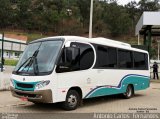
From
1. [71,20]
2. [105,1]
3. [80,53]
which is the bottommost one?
[80,53]

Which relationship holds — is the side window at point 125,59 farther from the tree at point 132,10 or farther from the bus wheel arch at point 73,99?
the tree at point 132,10

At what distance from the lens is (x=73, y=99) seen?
1277cm

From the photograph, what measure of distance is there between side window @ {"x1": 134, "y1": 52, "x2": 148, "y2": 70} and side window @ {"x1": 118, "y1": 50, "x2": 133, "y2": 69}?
55cm

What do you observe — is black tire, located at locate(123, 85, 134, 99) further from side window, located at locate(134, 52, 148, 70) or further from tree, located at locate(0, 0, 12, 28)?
tree, located at locate(0, 0, 12, 28)

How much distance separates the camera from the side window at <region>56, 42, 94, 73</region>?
1229 centimetres

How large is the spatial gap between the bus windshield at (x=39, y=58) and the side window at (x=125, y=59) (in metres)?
4.45

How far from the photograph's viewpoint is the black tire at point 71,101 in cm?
1245

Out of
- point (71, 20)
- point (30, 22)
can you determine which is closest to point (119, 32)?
point (71, 20)

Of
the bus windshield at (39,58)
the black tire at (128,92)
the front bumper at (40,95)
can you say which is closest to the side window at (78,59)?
the bus windshield at (39,58)

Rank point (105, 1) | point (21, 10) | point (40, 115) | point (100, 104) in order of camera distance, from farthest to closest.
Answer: point (105, 1) → point (21, 10) → point (100, 104) → point (40, 115)

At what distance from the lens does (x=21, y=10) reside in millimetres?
118250

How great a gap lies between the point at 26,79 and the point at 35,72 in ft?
1.27

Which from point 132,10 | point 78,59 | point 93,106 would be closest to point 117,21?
point 132,10

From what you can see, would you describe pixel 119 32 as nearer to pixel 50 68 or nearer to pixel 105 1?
pixel 105 1
